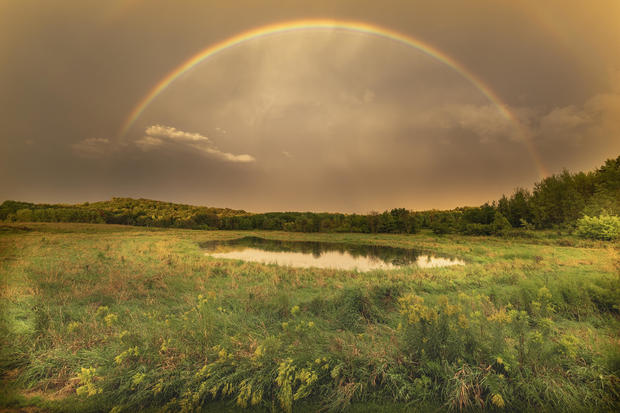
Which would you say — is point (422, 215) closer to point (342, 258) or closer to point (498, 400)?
point (342, 258)

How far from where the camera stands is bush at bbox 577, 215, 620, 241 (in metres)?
23.4

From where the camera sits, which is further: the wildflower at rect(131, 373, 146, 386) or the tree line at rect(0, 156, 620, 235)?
the tree line at rect(0, 156, 620, 235)

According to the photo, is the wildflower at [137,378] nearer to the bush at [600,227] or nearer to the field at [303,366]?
the field at [303,366]

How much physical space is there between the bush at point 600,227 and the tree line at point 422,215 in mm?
1453

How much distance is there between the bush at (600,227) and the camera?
2341cm

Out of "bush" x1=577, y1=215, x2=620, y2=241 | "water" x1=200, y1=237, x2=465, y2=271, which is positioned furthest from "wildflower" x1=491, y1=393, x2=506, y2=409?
"bush" x1=577, y1=215, x2=620, y2=241

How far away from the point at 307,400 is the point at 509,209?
2123 inches

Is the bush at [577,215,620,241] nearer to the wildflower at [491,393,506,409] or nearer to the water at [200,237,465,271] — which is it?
the water at [200,237,465,271]

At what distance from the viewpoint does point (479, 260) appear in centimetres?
2155

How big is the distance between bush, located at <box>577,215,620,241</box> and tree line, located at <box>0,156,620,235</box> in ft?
4.77

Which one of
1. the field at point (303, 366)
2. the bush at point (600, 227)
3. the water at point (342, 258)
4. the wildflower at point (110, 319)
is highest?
the bush at point (600, 227)

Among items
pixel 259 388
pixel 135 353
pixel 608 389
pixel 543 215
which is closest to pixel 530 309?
pixel 608 389

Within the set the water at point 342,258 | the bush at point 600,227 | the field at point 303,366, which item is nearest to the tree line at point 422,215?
the bush at point 600,227

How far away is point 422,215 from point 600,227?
45881mm
